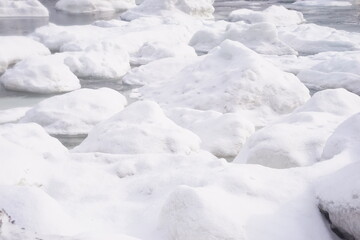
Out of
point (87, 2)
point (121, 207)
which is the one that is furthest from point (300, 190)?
point (87, 2)

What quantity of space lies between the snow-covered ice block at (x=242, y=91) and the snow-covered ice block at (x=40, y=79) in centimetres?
148

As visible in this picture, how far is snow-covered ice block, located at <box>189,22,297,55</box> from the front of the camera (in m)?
13.9

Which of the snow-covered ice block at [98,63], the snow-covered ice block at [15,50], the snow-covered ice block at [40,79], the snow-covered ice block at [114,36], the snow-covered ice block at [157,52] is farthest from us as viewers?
the snow-covered ice block at [114,36]

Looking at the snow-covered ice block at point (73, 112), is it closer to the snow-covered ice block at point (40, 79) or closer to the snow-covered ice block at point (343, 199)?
the snow-covered ice block at point (40, 79)

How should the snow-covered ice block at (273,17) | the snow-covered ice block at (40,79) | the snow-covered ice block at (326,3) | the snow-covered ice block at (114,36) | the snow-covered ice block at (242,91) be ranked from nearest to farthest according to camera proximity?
the snow-covered ice block at (242,91) < the snow-covered ice block at (40,79) < the snow-covered ice block at (114,36) < the snow-covered ice block at (273,17) < the snow-covered ice block at (326,3)

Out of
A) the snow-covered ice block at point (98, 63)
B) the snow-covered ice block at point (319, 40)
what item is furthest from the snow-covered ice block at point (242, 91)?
the snow-covered ice block at point (319, 40)

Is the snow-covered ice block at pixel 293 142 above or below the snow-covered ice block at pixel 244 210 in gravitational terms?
below

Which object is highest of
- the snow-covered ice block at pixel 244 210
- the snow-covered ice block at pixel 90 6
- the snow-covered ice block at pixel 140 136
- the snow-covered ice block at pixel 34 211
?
the snow-covered ice block at pixel 34 211

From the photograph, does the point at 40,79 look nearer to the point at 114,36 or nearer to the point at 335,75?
the point at 335,75

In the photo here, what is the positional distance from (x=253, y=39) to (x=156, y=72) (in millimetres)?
4837

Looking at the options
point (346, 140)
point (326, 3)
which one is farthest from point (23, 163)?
point (326, 3)

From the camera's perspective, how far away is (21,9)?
23.1 metres

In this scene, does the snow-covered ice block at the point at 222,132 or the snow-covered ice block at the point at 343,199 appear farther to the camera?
the snow-covered ice block at the point at 222,132

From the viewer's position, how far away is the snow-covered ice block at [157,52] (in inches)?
494
